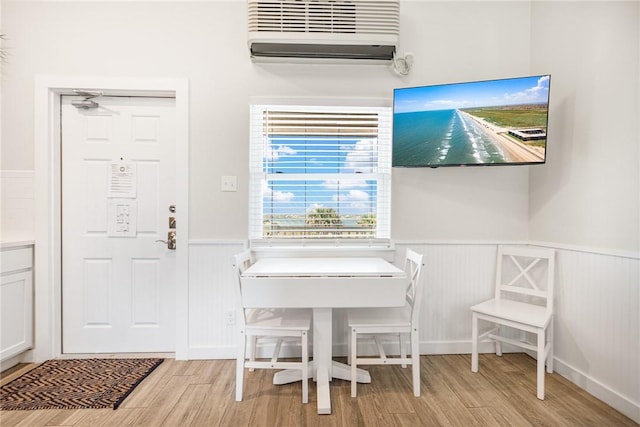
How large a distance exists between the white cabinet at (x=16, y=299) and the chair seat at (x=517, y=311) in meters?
Answer: 3.09

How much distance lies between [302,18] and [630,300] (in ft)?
8.46

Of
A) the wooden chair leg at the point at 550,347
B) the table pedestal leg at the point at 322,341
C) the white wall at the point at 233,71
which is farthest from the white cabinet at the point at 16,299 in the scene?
the wooden chair leg at the point at 550,347

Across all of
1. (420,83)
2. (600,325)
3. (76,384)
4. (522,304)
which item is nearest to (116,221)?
(76,384)

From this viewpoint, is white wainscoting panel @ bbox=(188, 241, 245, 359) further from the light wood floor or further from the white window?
the white window

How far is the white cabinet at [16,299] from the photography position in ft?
7.37

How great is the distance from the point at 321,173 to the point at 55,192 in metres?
1.96

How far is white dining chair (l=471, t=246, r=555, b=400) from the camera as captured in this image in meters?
2.12

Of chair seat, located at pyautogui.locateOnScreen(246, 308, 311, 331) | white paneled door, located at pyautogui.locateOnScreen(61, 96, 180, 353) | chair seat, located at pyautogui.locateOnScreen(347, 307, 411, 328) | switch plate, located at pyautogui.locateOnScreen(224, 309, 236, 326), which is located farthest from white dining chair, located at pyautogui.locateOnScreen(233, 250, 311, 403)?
white paneled door, located at pyautogui.locateOnScreen(61, 96, 180, 353)

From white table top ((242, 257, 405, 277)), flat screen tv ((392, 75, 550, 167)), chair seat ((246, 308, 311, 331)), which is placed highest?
flat screen tv ((392, 75, 550, 167))

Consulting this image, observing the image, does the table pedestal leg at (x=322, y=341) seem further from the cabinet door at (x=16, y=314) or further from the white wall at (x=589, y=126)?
the cabinet door at (x=16, y=314)

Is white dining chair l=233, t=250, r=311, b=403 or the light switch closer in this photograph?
white dining chair l=233, t=250, r=311, b=403

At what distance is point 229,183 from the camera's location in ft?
8.33

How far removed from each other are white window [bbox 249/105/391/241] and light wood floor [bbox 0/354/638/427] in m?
1.04

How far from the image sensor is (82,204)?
2.59 metres
